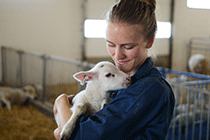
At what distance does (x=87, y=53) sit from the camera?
22.4ft

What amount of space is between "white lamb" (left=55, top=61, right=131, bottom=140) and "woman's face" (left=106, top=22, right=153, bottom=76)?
0.12m

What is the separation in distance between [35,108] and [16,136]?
1.23m

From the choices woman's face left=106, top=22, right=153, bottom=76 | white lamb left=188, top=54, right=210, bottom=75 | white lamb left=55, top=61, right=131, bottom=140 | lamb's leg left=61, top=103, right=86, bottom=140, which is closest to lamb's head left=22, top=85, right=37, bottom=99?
white lamb left=55, top=61, right=131, bottom=140

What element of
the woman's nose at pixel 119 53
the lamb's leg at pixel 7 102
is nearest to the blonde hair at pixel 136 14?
the woman's nose at pixel 119 53

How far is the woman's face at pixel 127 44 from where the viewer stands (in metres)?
0.92

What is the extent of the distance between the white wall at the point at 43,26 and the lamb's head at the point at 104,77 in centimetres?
476

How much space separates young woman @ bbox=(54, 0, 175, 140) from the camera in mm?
821

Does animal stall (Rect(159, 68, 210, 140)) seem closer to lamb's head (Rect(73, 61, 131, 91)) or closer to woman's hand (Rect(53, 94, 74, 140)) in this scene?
lamb's head (Rect(73, 61, 131, 91))

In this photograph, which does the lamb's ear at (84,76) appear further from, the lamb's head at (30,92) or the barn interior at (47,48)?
the lamb's head at (30,92)

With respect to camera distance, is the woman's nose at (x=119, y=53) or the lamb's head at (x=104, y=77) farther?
the lamb's head at (x=104, y=77)

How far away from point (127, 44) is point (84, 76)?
39 centimetres

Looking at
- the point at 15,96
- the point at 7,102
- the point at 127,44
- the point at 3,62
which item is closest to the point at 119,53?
the point at 127,44

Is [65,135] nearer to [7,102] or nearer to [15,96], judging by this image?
[7,102]

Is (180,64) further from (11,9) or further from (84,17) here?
(11,9)
